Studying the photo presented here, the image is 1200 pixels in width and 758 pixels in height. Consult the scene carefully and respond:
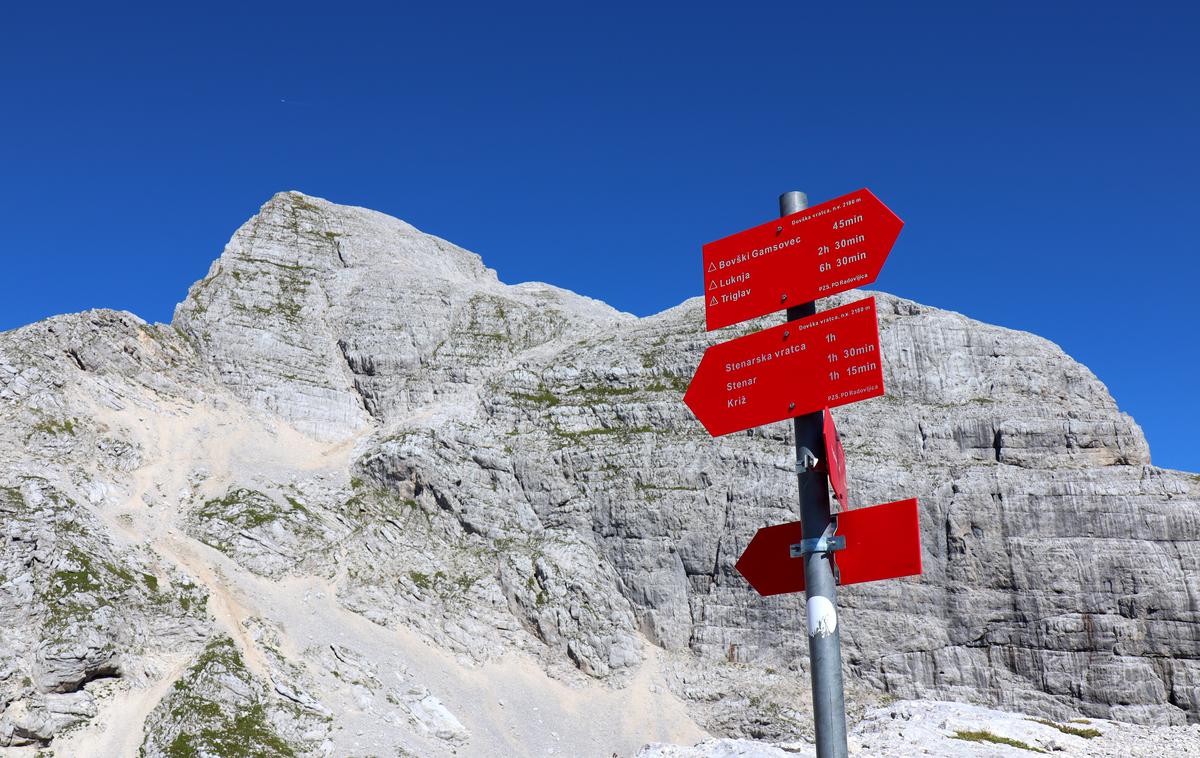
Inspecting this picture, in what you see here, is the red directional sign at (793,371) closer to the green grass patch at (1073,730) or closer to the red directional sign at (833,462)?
the red directional sign at (833,462)

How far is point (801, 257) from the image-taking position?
7.19 metres

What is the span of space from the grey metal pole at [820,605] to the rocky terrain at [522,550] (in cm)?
4592

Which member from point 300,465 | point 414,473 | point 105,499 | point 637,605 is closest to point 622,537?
point 637,605

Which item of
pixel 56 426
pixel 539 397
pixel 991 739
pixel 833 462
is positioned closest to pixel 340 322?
pixel 539 397

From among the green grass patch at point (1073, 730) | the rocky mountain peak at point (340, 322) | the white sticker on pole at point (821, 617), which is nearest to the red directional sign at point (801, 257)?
the white sticker on pole at point (821, 617)

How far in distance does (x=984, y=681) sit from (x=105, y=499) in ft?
Result: 210

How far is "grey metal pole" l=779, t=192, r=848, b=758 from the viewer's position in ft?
20.8

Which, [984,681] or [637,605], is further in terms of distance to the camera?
[637,605]

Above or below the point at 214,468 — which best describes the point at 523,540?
below

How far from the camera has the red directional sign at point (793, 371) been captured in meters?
6.58

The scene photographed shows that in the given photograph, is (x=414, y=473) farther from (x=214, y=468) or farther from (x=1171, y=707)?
(x=1171, y=707)

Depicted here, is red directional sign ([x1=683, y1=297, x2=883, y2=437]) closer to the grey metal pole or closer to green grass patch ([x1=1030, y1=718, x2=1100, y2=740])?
the grey metal pole

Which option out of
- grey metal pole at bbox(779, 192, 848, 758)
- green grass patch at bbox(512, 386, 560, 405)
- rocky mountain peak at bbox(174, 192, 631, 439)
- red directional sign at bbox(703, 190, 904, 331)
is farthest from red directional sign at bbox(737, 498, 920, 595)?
rocky mountain peak at bbox(174, 192, 631, 439)

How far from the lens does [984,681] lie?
202 feet
